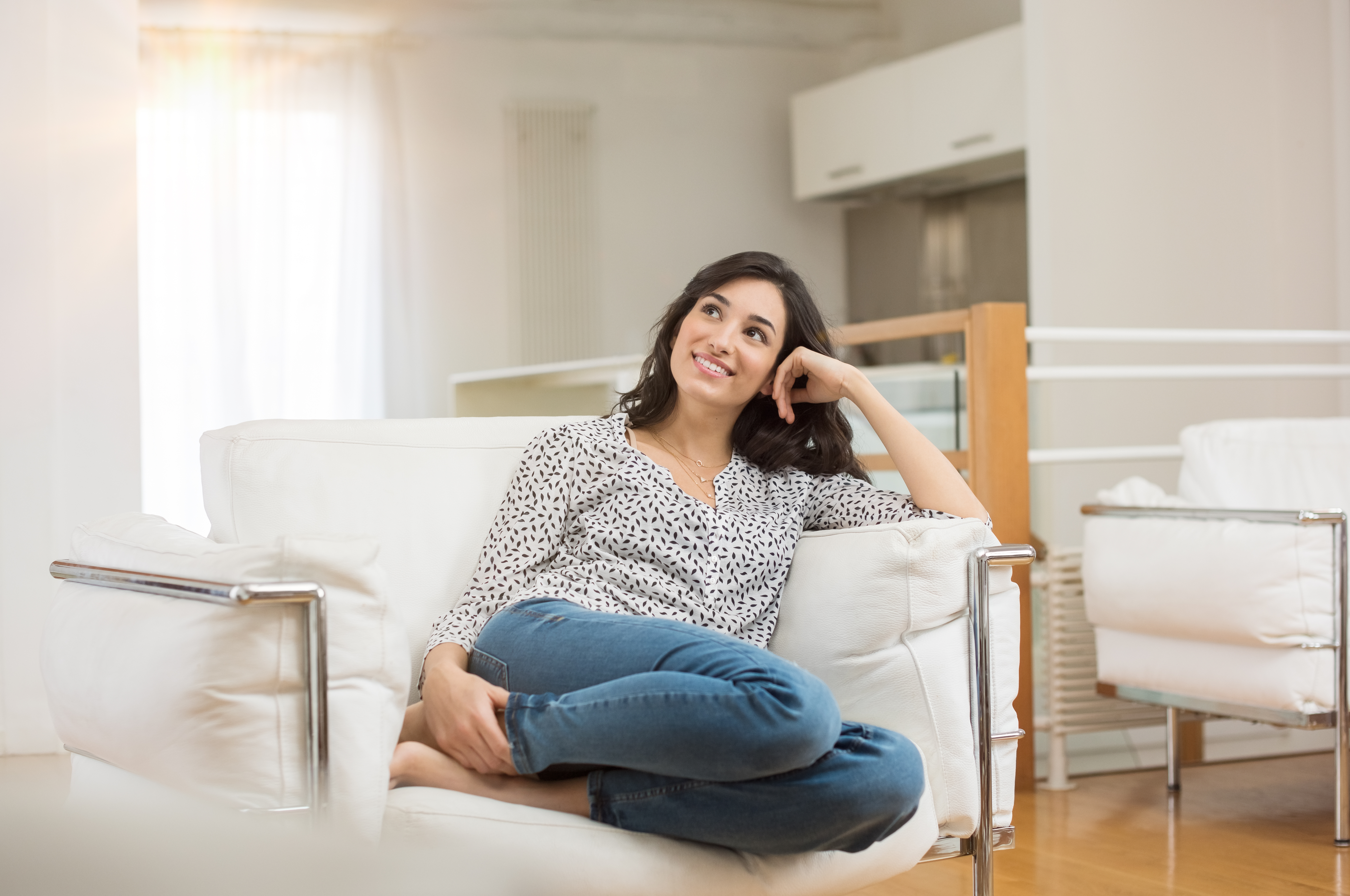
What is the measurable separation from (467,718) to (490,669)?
11cm

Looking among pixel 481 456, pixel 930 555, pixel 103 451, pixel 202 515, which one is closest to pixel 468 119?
pixel 202 515

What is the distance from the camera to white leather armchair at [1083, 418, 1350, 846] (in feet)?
8.17

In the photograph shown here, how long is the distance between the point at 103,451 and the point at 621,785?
2442 millimetres

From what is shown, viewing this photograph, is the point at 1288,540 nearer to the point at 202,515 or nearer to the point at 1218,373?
the point at 1218,373

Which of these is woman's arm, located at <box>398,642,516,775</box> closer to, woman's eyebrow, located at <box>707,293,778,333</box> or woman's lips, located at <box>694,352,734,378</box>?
woman's lips, located at <box>694,352,734,378</box>

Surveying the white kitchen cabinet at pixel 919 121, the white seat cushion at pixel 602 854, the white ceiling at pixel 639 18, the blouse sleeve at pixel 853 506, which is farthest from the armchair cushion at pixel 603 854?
the white ceiling at pixel 639 18

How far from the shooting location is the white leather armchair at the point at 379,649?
131 cm

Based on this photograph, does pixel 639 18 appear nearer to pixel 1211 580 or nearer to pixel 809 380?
pixel 1211 580

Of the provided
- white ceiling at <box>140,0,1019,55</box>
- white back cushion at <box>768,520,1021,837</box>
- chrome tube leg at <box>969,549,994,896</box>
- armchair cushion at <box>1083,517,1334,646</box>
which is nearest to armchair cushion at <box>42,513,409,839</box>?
white back cushion at <box>768,520,1021,837</box>

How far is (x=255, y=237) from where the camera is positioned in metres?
5.79

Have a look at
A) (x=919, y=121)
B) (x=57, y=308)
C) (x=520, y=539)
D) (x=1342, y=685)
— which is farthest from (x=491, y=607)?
(x=919, y=121)

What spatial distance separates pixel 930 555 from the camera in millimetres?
1653

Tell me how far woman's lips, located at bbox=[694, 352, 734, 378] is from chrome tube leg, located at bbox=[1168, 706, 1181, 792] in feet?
5.29

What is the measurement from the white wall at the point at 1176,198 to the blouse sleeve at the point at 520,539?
3.08 meters
